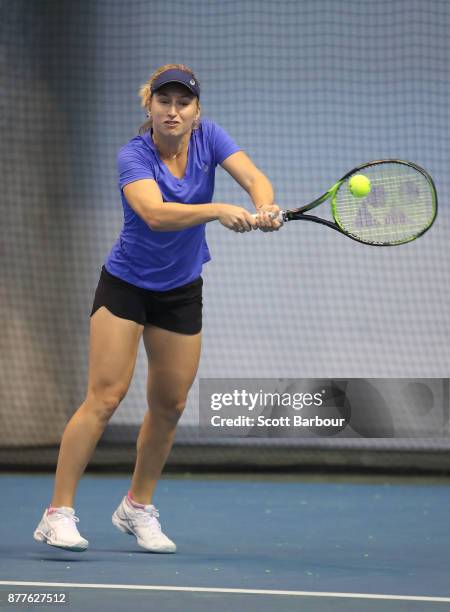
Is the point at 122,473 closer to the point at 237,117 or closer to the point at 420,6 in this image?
the point at 237,117

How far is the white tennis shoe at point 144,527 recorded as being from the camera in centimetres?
399

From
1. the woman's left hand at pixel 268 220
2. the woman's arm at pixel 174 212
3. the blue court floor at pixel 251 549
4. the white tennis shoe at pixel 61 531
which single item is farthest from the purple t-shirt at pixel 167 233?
the blue court floor at pixel 251 549

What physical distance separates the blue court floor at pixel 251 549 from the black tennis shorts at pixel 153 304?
73 cm

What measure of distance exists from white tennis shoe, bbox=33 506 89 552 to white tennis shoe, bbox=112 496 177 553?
252mm

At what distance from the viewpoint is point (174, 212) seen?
357 centimetres

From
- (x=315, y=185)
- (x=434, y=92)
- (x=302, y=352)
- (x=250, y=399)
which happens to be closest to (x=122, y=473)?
(x=250, y=399)

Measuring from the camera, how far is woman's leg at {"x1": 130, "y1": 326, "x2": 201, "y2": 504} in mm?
3924

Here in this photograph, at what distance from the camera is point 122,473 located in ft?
21.0

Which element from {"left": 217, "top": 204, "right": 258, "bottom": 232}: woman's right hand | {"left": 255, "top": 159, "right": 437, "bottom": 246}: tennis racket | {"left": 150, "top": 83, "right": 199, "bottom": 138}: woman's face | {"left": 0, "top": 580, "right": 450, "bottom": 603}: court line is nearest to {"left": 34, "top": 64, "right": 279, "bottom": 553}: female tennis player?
{"left": 150, "top": 83, "right": 199, "bottom": 138}: woman's face

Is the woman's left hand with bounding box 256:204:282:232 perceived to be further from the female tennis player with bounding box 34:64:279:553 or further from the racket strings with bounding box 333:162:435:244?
the racket strings with bounding box 333:162:435:244

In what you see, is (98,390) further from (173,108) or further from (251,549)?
(173,108)

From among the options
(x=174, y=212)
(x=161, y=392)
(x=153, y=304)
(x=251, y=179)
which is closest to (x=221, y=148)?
(x=251, y=179)

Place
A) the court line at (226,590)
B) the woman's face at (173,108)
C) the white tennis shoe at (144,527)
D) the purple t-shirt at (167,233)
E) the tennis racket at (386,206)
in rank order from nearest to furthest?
the court line at (226,590)
the woman's face at (173,108)
the purple t-shirt at (167,233)
the tennis racket at (386,206)
the white tennis shoe at (144,527)

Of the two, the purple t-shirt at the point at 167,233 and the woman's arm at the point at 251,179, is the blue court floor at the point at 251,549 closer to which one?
the purple t-shirt at the point at 167,233
